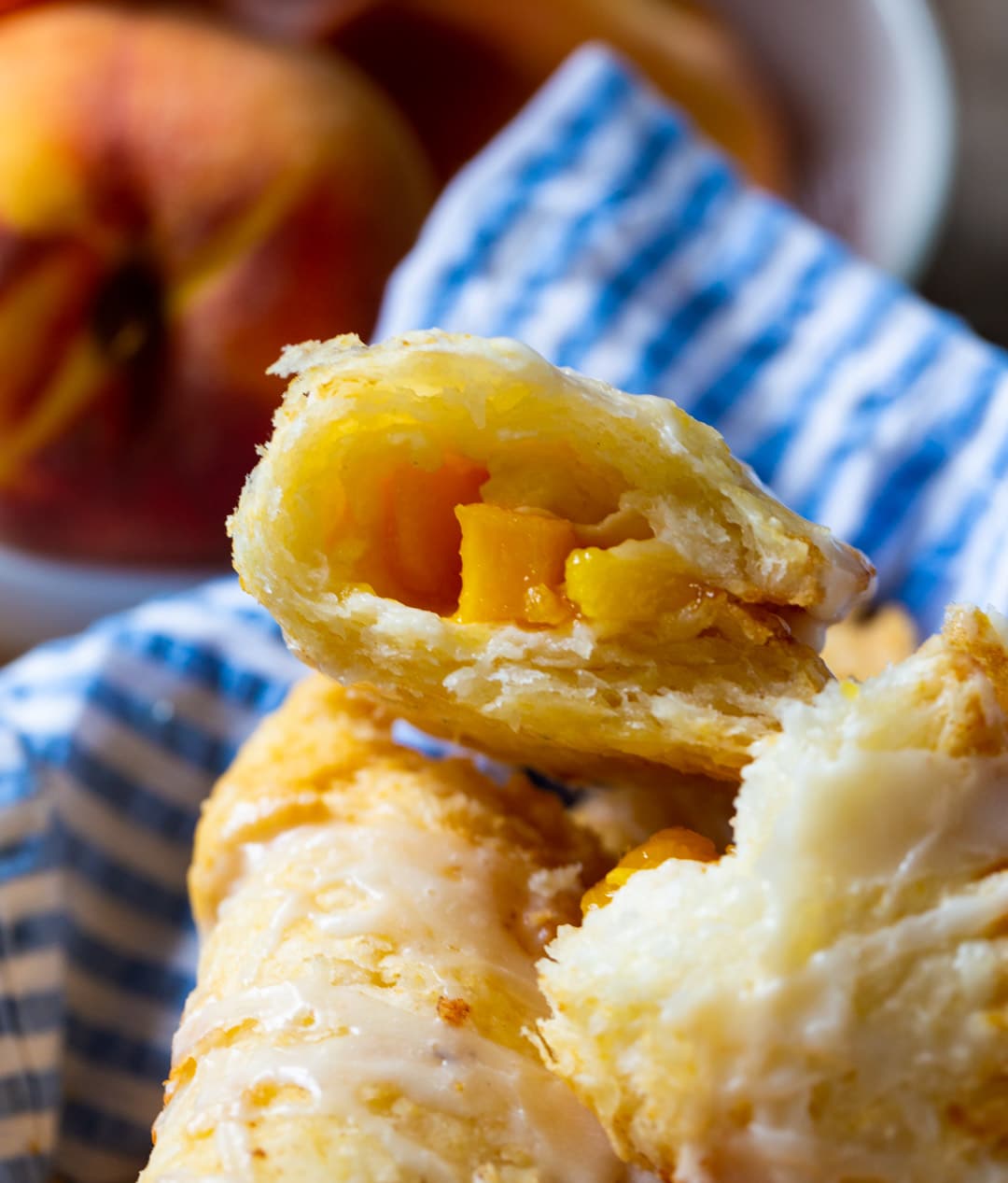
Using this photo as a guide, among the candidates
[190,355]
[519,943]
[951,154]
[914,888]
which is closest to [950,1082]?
[914,888]

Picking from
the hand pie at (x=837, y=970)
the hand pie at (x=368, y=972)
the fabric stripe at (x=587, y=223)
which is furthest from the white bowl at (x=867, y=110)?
the hand pie at (x=837, y=970)

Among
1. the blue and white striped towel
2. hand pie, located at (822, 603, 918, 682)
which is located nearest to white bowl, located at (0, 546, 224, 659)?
the blue and white striped towel

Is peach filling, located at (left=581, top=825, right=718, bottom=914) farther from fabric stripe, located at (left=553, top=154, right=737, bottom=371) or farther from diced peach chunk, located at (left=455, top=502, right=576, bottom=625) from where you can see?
fabric stripe, located at (left=553, top=154, right=737, bottom=371)

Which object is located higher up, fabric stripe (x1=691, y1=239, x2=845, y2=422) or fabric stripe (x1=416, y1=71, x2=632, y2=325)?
fabric stripe (x1=416, y1=71, x2=632, y2=325)

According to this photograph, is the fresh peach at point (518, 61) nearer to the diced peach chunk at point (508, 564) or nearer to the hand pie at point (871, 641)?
the hand pie at point (871, 641)

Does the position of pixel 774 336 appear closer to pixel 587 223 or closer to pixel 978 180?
pixel 587 223

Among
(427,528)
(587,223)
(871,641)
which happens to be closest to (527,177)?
(587,223)
